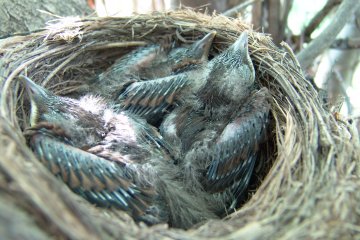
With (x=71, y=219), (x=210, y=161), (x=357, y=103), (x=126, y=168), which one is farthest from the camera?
(x=357, y=103)

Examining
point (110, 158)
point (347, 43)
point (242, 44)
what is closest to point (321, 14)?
point (347, 43)

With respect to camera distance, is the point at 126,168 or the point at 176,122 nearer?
the point at 126,168

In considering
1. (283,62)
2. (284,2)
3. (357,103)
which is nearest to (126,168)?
(283,62)

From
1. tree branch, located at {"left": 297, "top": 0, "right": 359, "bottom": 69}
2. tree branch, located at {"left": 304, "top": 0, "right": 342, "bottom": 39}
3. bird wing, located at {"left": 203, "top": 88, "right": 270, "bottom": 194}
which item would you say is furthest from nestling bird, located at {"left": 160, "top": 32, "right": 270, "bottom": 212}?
tree branch, located at {"left": 304, "top": 0, "right": 342, "bottom": 39}

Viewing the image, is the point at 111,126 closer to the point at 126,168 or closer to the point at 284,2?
the point at 126,168

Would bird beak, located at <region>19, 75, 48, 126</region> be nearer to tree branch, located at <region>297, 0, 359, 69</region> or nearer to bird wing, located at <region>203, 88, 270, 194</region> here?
bird wing, located at <region>203, 88, 270, 194</region>

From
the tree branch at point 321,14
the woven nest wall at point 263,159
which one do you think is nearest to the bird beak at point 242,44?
the woven nest wall at point 263,159

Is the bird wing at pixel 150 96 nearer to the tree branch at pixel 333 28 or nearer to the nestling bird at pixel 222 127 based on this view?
the nestling bird at pixel 222 127
